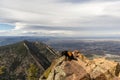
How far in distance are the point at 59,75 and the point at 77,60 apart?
1140cm

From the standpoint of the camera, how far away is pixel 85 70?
69438mm

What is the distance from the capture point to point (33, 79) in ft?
547

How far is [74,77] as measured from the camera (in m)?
65.4

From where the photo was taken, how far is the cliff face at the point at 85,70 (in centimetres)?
6631

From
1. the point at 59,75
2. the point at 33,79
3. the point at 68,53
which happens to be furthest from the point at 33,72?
the point at 59,75

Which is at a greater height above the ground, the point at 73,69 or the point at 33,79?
the point at 73,69

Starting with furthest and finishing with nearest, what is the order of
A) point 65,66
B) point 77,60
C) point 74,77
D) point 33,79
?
point 33,79, point 77,60, point 65,66, point 74,77

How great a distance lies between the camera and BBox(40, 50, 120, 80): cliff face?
6631 centimetres

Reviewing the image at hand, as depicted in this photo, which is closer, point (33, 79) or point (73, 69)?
point (73, 69)

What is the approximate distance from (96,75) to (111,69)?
6.19 meters

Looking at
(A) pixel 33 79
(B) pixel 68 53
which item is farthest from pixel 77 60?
(A) pixel 33 79

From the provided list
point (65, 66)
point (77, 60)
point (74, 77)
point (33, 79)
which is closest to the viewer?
point (74, 77)

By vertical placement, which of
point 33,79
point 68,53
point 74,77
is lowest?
point 33,79

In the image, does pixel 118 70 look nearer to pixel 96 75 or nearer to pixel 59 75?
pixel 96 75
